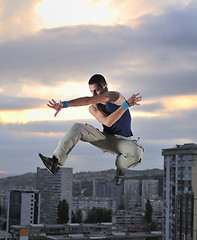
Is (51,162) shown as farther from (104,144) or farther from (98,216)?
(98,216)

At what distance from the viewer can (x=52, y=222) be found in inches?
2827

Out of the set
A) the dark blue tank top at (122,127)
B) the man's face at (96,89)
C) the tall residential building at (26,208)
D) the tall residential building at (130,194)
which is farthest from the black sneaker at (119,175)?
the tall residential building at (130,194)

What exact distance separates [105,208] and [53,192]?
8.52 m

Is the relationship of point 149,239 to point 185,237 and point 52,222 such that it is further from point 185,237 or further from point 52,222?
point 185,237

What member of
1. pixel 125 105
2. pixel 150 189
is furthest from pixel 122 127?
pixel 150 189

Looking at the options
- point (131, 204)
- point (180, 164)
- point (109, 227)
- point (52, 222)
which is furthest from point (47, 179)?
point (180, 164)

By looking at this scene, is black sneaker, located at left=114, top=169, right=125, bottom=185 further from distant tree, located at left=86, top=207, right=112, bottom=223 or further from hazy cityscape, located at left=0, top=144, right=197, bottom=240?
distant tree, located at left=86, top=207, right=112, bottom=223

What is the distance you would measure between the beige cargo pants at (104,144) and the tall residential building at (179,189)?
33295 mm

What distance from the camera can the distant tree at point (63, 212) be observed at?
6688 cm

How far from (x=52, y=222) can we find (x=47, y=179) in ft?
30.2

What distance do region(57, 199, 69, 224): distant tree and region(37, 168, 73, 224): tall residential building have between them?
2.96 m

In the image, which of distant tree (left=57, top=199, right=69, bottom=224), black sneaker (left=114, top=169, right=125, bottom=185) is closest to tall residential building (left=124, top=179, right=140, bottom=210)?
distant tree (left=57, top=199, right=69, bottom=224)

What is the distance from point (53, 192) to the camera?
76.1 m

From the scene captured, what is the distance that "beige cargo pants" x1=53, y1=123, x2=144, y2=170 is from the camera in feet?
18.4
